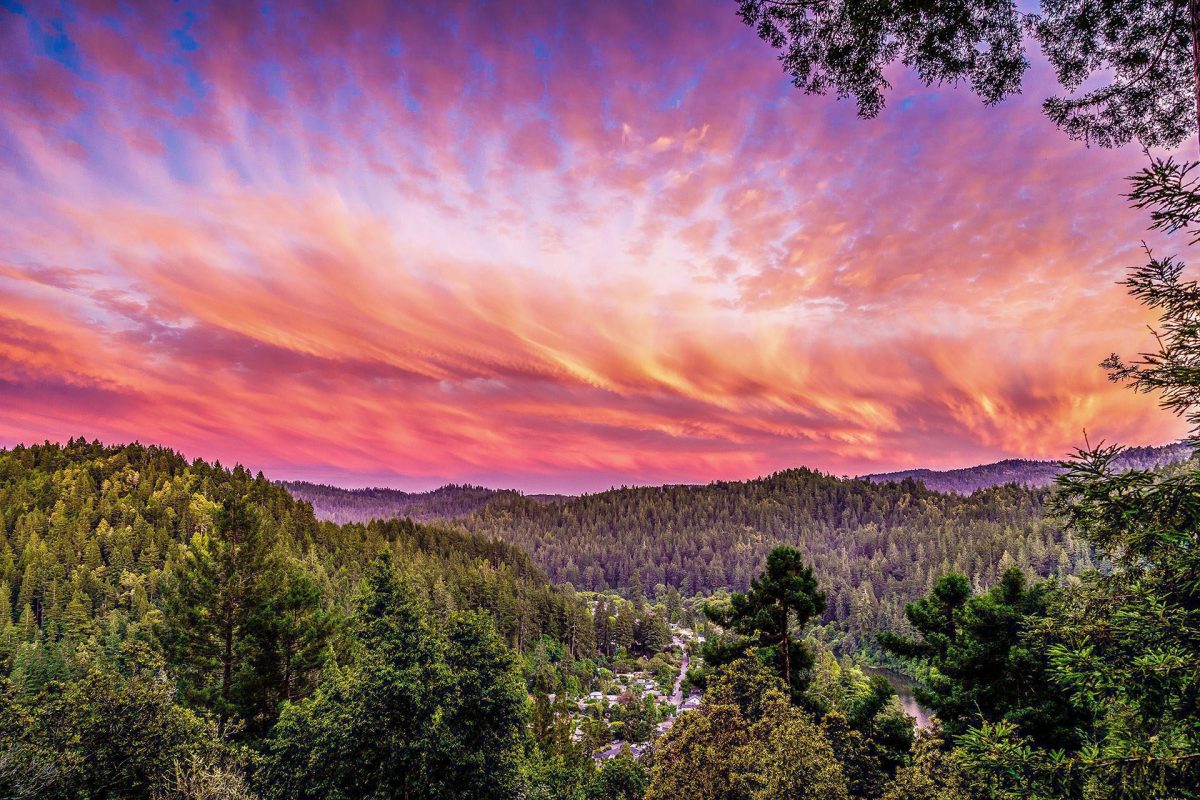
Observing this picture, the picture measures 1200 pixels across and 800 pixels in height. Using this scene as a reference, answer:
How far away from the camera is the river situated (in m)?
67.4

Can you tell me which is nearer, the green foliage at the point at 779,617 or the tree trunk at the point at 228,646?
the green foliage at the point at 779,617

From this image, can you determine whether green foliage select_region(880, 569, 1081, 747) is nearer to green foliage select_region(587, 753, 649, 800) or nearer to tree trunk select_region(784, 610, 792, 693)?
tree trunk select_region(784, 610, 792, 693)

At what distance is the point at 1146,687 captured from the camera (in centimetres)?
559

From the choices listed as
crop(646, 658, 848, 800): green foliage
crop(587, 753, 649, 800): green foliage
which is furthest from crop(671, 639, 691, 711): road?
crop(646, 658, 848, 800): green foliage

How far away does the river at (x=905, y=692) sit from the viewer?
67.4m

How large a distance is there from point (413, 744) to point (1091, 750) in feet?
51.6

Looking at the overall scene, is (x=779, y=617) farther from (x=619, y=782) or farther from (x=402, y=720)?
(x=619, y=782)

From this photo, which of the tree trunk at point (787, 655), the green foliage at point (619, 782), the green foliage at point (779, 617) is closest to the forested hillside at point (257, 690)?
the green foliage at point (619, 782)

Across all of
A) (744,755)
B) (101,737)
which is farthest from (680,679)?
(101,737)

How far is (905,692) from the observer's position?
83875mm

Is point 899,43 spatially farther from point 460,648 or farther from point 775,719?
point 460,648

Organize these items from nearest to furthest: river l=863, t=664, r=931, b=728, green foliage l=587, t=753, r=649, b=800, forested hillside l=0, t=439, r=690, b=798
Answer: forested hillside l=0, t=439, r=690, b=798, green foliage l=587, t=753, r=649, b=800, river l=863, t=664, r=931, b=728

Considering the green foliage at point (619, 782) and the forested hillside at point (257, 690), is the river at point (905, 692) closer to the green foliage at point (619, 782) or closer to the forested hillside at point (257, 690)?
the green foliage at point (619, 782)

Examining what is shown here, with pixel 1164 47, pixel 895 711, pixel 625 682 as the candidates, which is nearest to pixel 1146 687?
pixel 1164 47
